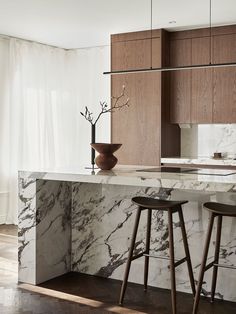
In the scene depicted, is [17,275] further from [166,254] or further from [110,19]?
[110,19]

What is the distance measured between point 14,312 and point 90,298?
2.04 ft

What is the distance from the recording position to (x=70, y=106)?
784 cm

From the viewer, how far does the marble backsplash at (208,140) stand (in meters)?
6.46

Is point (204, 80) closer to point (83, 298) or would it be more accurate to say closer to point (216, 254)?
point (216, 254)

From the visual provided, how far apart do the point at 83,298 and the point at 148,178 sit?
1.10 meters

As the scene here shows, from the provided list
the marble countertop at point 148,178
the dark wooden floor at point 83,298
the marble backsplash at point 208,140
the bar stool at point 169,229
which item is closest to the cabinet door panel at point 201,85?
the marble backsplash at point 208,140

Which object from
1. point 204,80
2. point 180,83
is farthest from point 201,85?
point 180,83

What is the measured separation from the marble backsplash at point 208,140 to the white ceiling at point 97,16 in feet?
4.56

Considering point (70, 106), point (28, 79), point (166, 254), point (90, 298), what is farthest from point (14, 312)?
point (70, 106)

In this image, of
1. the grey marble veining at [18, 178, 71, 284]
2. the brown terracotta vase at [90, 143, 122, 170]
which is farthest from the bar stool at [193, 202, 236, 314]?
the grey marble veining at [18, 178, 71, 284]

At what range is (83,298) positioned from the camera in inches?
149

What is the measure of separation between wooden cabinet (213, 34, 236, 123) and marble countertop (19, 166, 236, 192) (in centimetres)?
243

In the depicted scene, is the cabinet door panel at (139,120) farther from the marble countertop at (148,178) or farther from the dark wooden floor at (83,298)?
the dark wooden floor at (83,298)

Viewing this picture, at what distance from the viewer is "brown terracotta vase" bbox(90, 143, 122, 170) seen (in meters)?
4.12
